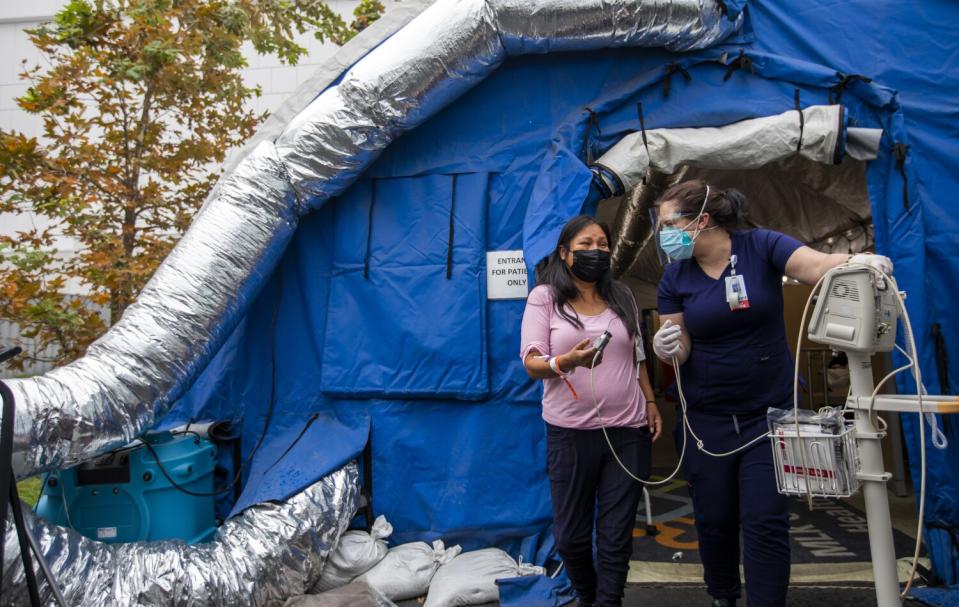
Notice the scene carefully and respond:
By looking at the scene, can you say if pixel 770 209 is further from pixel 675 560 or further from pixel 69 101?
pixel 69 101

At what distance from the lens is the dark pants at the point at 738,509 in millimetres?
2174

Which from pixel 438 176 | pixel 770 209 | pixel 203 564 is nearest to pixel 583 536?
pixel 203 564

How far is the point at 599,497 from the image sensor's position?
2594mm

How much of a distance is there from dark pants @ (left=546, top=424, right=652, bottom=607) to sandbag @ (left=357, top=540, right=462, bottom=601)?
0.96m

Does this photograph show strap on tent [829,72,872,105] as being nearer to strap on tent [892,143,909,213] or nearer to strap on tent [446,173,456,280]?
strap on tent [892,143,909,213]

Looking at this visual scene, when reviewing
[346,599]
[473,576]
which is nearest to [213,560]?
[346,599]

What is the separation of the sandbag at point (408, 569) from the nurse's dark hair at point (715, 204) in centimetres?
217

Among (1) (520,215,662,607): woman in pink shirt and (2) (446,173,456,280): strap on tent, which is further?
(2) (446,173,456,280): strap on tent

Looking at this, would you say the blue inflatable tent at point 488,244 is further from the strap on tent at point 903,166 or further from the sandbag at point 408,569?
the sandbag at point 408,569

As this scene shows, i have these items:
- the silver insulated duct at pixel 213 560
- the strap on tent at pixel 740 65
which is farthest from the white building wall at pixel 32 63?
the silver insulated duct at pixel 213 560

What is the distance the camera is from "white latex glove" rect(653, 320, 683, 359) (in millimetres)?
2336

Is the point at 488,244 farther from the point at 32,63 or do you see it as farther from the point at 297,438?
the point at 32,63

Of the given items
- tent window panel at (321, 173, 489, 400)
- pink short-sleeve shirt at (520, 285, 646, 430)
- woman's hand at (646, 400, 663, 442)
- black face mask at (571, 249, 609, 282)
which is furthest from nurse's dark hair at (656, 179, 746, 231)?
tent window panel at (321, 173, 489, 400)

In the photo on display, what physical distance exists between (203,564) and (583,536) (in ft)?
5.64
